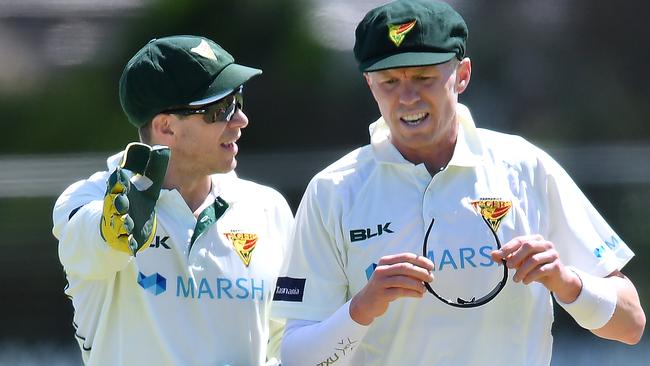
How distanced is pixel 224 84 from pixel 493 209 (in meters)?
0.72

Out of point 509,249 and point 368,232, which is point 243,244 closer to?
point 368,232

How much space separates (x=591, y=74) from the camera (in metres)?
4.89

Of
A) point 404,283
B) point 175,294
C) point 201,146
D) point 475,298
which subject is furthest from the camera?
point 201,146

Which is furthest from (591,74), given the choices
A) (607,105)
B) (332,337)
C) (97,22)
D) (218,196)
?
(332,337)

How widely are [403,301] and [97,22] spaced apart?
2886 mm

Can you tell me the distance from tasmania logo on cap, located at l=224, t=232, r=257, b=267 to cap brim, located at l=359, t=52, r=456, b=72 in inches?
22.2

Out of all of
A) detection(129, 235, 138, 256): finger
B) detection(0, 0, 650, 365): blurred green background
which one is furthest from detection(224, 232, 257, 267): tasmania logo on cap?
detection(0, 0, 650, 365): blurred green background

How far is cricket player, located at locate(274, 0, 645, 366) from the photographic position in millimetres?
2352

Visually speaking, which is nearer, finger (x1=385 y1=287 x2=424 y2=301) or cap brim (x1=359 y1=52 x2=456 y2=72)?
finger (x1=385 y1=287 x2=424 y2=301)

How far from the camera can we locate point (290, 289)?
246 cm

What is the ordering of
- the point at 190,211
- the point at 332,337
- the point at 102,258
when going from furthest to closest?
1. the point at 190,211
2. the point at 102,258
3. the point at 332,337

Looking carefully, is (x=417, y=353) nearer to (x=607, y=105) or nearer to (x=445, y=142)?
(x=445, y=142)

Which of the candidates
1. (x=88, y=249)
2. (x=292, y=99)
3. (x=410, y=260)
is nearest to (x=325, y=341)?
(x=410, y=260)

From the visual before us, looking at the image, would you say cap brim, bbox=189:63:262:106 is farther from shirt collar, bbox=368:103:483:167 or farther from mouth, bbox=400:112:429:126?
Answer: mouth, bbox=400:112:429:126
